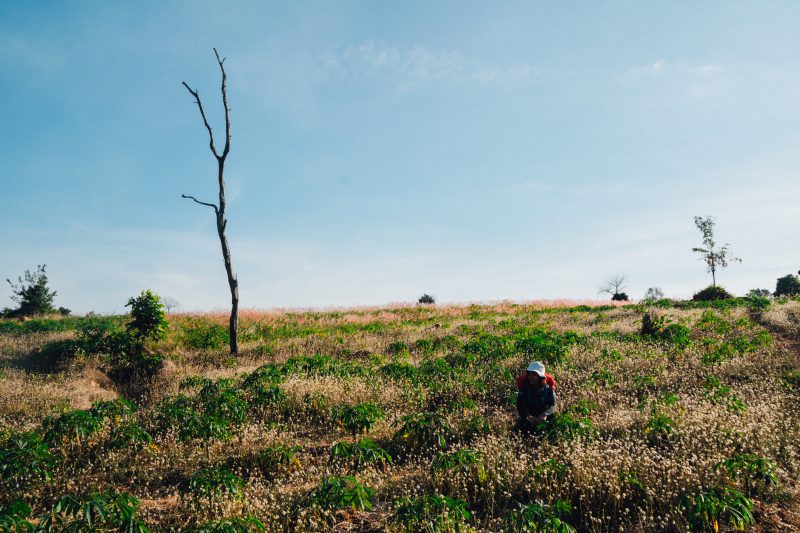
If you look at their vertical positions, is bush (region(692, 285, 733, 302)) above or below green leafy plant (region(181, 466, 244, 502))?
above

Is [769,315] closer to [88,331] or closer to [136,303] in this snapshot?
[136,303]

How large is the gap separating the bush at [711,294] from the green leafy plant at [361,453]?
2851 centimetres

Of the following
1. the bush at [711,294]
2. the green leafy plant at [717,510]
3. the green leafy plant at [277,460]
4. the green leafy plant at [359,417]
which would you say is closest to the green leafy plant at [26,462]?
the green leafy plant at [277,460]

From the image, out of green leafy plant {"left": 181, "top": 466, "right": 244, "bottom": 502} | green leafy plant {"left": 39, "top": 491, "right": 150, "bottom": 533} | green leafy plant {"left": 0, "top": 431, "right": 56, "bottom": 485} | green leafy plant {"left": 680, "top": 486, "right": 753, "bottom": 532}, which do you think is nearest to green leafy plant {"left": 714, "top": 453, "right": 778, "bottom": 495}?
green leafy plant {"left": 680, "top": 486, "right": 753, "bottom": 532}

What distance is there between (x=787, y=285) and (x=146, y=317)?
3865 centimetres

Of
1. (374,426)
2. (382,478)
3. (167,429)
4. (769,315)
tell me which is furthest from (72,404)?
(769,315)

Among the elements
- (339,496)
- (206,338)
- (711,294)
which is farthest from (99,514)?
(711,294)

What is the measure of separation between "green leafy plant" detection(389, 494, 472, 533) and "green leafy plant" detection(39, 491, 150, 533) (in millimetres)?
2688

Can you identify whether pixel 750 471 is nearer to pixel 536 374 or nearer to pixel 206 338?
pixel 536 374

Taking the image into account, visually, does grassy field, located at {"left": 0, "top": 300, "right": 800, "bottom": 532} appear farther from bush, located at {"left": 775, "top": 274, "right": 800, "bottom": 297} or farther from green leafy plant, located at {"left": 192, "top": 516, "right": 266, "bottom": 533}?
bush, located at {"left": 775, "top": 274, "right": 800, "bottom": 297}

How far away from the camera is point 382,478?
261 inches

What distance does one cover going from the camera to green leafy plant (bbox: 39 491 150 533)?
4.47 metres

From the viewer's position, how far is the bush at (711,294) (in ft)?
92.4

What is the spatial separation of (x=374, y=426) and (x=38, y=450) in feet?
17.4
